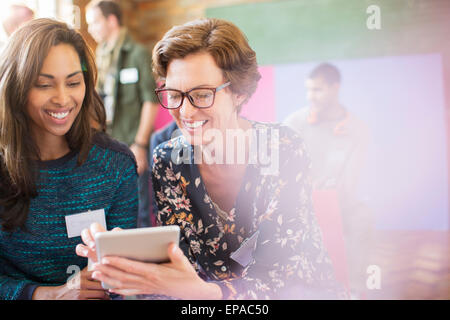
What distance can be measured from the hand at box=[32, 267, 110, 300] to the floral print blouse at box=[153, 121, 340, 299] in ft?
0.79

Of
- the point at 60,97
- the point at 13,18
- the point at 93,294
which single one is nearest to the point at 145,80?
the point at 13,18

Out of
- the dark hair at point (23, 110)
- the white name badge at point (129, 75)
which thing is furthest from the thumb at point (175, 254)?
the white name badge at point (129, 75)

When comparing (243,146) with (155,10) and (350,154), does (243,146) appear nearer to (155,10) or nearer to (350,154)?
(350,154)

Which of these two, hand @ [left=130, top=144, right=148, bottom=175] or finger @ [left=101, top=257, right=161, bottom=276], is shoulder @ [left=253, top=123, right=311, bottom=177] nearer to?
finger @ [left=101, top=257, right=161, bottom=276]

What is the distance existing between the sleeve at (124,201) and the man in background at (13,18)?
1.33 meters

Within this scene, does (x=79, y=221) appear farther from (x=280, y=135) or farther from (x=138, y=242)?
(x=280, y=135)

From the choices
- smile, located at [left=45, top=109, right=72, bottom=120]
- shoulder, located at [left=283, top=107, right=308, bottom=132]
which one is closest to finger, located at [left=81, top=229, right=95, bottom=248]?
smile, located at [left=45, top=109, right=72, bottom=120]

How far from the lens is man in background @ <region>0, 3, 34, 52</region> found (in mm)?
2113

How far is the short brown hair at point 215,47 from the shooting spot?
1.02 meters

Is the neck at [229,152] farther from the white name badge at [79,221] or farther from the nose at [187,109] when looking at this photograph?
the white name badge at [79,221]

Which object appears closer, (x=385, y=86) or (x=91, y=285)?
(x=91, y=285)

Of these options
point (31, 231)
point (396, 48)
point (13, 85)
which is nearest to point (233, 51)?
point (13, 85)

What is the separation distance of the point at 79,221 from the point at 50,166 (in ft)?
0.58

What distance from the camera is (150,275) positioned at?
0.79 m
